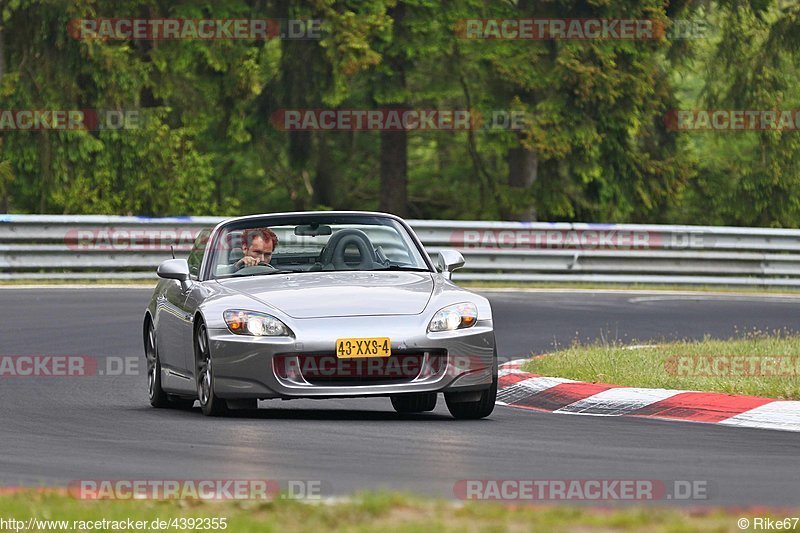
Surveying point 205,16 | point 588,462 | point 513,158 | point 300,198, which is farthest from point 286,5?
point 588,462

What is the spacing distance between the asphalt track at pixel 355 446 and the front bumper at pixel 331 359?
23cm

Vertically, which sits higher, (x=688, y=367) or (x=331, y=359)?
(x=331, y=359)

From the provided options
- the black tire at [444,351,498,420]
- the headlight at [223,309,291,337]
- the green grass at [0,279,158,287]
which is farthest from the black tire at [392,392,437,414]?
the green grass at [0,279,158,287]

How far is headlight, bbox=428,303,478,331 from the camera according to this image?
1137cm

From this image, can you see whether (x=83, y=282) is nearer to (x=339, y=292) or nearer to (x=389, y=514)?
(x=339, y=292)

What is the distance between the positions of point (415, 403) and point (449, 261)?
1.07m

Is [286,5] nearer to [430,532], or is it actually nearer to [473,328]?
[473,328]

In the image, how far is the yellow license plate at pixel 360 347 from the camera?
11094 millimetres

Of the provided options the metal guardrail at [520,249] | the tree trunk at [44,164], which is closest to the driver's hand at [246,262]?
the metal guardrail at [520,249]

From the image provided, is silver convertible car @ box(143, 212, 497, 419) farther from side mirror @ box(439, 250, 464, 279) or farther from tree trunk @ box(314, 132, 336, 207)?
tree trunk @ box(314, 132, 336, 207)

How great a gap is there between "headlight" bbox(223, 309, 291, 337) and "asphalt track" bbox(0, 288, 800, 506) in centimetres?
57

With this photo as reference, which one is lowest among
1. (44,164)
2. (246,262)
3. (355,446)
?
(355,446)

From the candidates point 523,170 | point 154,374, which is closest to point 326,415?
point 154,374

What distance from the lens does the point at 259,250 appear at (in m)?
12.7
